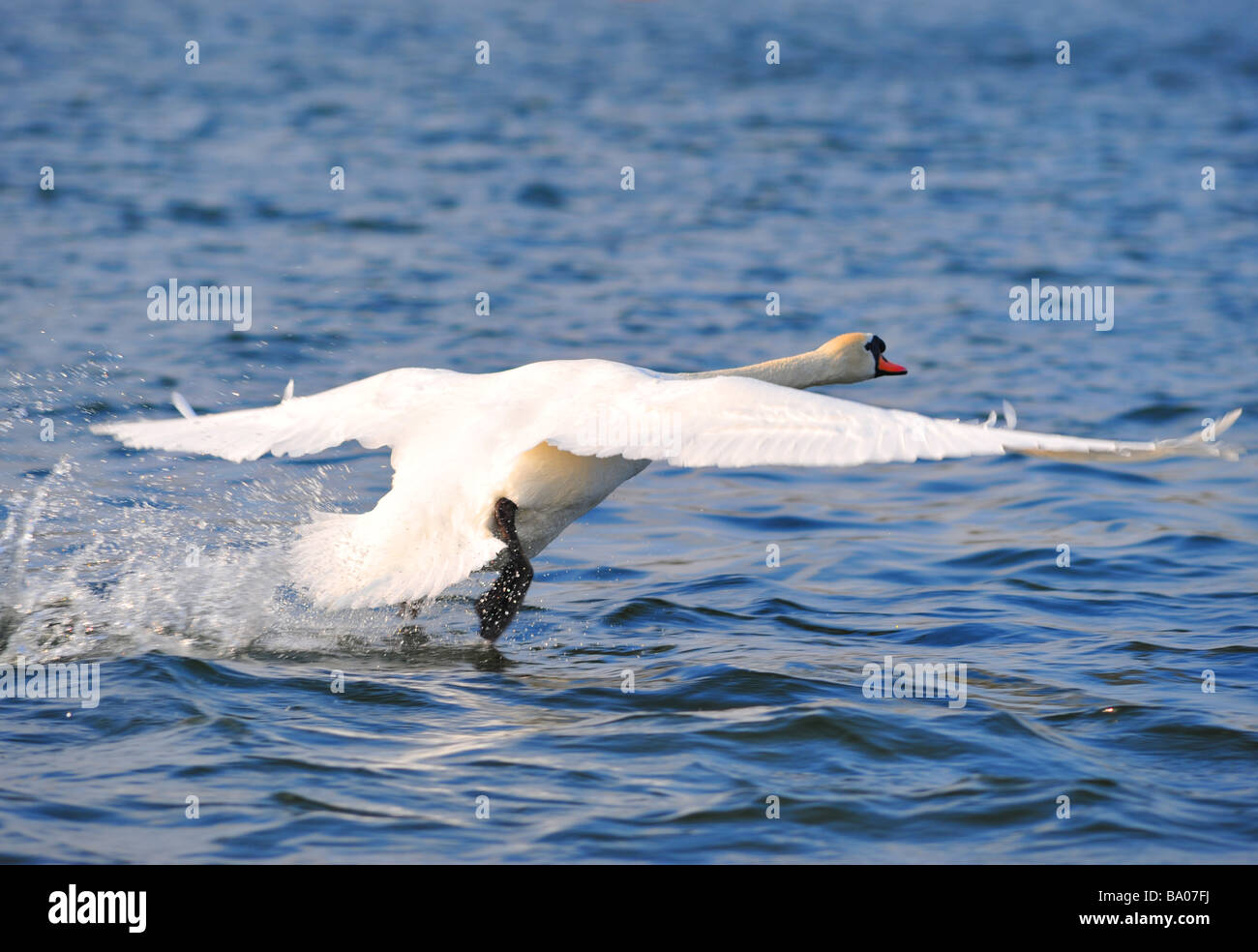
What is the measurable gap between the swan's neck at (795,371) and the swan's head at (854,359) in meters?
0.01

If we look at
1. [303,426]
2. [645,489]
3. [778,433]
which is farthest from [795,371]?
[645,489]

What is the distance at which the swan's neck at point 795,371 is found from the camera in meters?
8.66

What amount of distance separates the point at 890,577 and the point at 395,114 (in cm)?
1784

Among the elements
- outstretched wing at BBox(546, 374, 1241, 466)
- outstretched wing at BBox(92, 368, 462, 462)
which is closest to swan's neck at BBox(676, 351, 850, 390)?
outstretched wing at BBox(546, 374, 1241, 466)

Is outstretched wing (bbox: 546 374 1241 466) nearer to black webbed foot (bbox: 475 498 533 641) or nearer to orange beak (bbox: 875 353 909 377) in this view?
black webbed foot (bbox: 475 498 533 641)

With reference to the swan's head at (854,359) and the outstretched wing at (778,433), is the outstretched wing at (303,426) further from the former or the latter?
the swan's head at (854,359)

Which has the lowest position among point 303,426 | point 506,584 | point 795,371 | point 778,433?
point 506,584

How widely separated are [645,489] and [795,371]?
9.63 ft

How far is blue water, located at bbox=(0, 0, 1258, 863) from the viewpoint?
609 cm

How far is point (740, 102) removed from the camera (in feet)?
89.8

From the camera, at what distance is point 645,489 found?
11.5 metres

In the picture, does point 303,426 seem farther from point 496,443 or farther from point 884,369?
point 884,369

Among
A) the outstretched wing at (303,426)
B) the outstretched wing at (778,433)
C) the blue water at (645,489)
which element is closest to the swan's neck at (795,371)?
the blue water at (645,489)

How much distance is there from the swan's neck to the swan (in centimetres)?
33
